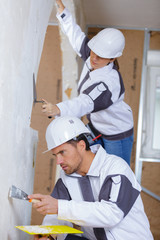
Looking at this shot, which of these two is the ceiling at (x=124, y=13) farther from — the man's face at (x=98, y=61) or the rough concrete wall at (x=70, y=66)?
the man's face at (x=98, y=61)

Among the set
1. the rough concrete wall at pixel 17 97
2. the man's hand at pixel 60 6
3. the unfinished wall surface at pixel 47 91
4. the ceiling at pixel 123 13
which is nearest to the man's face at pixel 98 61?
the man's hand at pixel 60 6

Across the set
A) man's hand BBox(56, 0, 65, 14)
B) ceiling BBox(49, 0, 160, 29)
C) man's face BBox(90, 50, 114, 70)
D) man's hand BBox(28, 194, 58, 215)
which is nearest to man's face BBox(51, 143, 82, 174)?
man's hand BBox(28, 194, 58, 215)

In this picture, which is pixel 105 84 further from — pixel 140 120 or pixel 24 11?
pixel 140 120

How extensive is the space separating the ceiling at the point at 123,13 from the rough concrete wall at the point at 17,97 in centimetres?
191

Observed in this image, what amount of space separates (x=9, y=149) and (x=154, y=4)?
9.32 feet

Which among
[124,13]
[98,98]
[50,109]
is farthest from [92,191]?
[124,13]

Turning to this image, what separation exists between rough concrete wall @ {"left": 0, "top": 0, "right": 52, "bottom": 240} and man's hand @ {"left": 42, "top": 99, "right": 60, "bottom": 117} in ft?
0.48

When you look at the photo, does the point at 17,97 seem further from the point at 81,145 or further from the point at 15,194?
the point at 81,145

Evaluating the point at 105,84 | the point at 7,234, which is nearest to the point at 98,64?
the point at 105,84

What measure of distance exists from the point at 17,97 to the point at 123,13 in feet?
9.36

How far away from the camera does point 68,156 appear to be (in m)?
1.96

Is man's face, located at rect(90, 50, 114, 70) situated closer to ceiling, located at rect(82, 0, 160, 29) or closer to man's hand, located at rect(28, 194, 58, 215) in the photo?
man's hand, located at rect(28, 194, 58, 215)

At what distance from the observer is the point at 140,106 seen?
4.53 metres

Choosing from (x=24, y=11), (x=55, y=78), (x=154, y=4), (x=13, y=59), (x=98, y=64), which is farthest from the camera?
(x=55, y=78)
